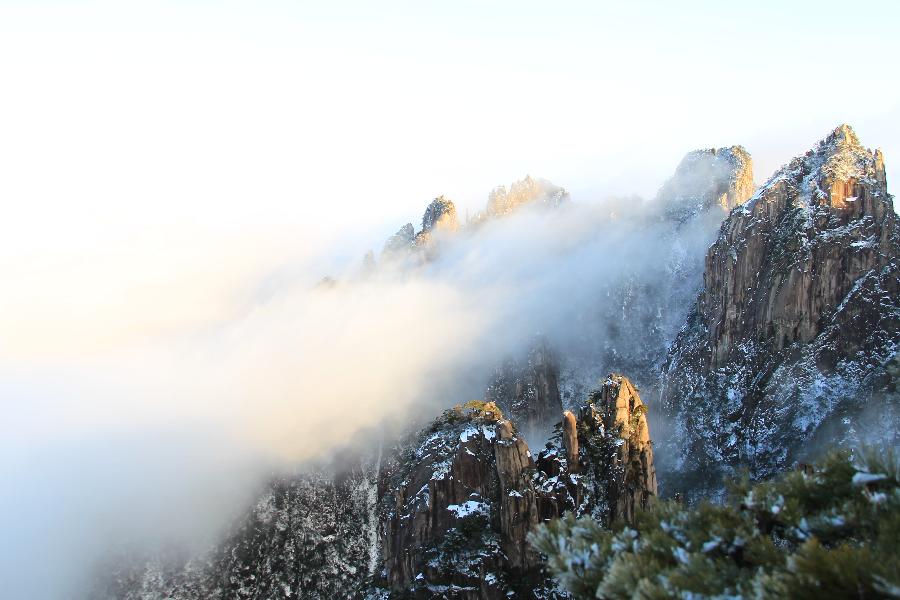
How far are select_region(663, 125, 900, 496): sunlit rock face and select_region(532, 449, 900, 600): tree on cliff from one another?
104 meters

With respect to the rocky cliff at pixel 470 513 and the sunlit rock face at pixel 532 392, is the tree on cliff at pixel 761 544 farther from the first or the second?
the sunlit rock face at pixel 532 392

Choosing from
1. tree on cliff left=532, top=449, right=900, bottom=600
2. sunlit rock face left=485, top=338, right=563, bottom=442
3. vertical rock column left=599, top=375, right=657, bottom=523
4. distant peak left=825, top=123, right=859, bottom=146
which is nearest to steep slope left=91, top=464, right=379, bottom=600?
vertical rock column left=599, top=375, right=657, bottom=523

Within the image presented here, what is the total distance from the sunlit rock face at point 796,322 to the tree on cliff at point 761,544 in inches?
4106

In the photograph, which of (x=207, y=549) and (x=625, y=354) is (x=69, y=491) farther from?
(x=625, y=354)

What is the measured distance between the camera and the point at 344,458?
6383 inches

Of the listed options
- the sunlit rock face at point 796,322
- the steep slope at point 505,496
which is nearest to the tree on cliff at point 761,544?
the steep slope at point 505,496

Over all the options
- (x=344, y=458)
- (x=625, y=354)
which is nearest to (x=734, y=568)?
(x=344, y=458)

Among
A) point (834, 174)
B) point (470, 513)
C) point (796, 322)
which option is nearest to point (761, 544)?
point (470, 513)

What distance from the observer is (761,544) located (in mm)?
18172

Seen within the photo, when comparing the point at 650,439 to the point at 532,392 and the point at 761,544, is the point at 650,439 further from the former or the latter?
the point at 761,544

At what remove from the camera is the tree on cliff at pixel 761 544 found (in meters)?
15.2

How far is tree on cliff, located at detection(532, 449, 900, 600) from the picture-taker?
1521 cm

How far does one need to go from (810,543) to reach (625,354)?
7214 inches

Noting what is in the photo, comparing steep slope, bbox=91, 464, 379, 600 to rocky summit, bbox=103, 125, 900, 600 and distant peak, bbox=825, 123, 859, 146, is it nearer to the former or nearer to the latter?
rocky summit, bbox=103, 125, 900, 600
